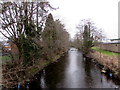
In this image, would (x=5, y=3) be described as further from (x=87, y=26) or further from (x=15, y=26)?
(x=87, y=26)

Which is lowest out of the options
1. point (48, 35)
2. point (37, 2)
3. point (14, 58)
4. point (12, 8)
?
point (14, 58)

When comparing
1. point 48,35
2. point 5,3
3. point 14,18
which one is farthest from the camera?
point 48,35

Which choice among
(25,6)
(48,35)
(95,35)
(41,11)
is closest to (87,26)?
(95,35)

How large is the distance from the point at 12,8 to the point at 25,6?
47.6 inches

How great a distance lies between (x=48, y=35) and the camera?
17.8 m

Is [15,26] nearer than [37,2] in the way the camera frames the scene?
Yes

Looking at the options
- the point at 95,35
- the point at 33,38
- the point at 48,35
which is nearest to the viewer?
the point at 33,38

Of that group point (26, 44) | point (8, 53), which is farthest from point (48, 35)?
point (8, 53)

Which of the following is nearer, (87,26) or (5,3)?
(5,3)

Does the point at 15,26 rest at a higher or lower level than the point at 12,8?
lower

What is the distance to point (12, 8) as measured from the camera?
10195 millimetres

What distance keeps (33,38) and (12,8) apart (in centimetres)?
324

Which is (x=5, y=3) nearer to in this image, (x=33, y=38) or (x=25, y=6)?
(x=25, y=6)

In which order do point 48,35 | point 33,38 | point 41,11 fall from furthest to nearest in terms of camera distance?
point 48,35
point 41,11
point 33,38
